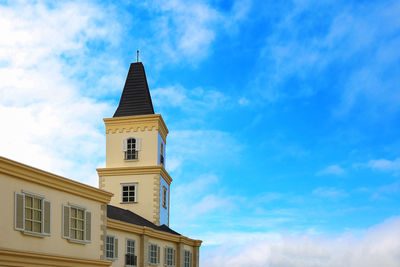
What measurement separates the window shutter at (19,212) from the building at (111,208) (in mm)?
36

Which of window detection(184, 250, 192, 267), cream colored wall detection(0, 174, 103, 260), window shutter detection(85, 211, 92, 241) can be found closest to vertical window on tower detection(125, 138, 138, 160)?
window detection(184, 250, 192, 267)

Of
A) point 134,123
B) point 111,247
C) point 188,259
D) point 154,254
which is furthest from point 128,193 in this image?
point 111,247

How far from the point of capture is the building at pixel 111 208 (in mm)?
17688

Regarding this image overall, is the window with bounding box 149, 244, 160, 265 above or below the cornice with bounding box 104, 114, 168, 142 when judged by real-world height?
below

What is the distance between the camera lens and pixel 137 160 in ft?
128

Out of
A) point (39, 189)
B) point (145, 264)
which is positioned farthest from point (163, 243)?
point (39, 189)

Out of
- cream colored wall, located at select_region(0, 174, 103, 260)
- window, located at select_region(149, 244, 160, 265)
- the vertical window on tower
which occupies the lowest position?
window, located at select_region(149, 244, 160, 265)

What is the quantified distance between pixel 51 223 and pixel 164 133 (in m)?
23.2

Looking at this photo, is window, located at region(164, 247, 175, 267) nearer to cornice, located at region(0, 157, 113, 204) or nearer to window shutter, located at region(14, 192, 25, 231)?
cornice, located at region(0, 157, 113, 204)

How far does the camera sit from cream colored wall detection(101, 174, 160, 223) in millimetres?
37478

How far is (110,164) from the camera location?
3931 cm

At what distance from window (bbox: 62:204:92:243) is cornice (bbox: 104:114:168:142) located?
1845 cm

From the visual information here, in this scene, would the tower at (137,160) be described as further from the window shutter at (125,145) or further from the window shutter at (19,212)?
the window shutter at (19,212)

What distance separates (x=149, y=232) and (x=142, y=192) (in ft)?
26.6
